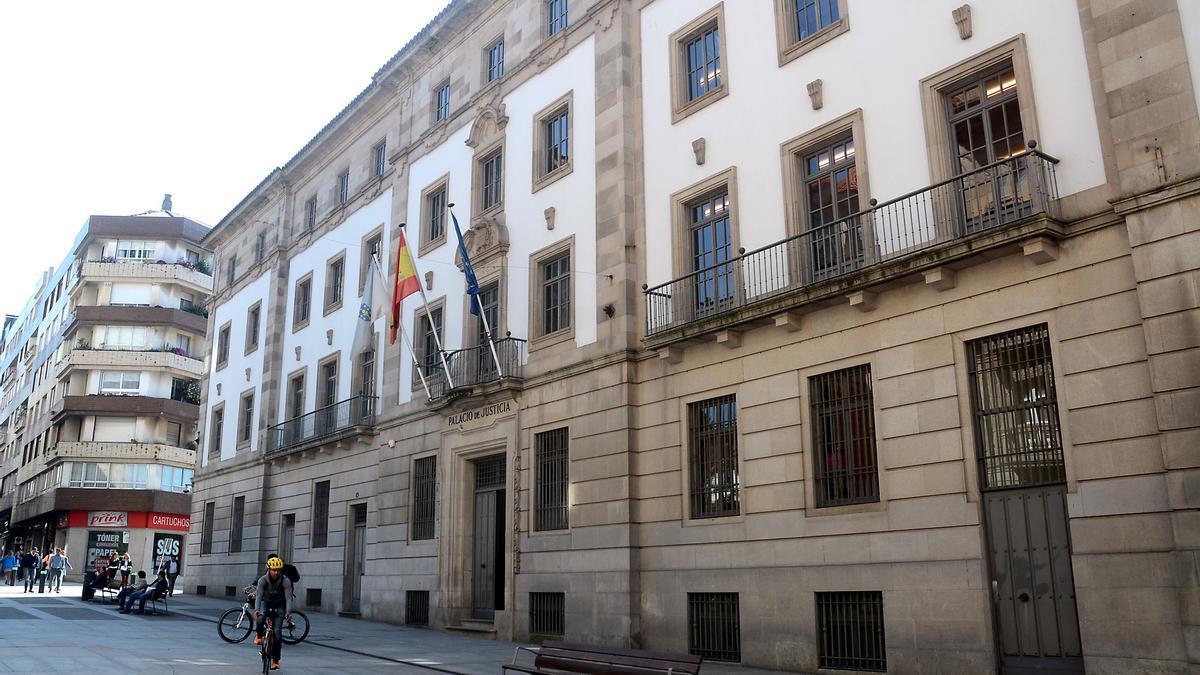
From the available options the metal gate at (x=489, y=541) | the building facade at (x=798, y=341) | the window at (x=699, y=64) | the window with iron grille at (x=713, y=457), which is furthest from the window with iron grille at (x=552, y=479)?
the window at (x=699, y=64)

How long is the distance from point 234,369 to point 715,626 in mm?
28381

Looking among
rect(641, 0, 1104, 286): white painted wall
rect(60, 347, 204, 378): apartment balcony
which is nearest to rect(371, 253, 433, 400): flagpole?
rect(641, 0, 1104, 286): white painted wall

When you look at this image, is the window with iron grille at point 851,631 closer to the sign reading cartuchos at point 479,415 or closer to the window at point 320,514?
the sign reading cartuchos at point 479,415

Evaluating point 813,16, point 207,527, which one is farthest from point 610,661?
point 207,527

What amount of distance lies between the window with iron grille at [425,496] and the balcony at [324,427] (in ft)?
10.5

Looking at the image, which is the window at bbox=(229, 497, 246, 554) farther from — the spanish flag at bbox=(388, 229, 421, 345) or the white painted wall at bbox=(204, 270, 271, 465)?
the spanish flag at bbox=(388, 229, 421, 345)

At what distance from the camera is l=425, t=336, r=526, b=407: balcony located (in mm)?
23062

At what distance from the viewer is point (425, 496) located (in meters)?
26.1

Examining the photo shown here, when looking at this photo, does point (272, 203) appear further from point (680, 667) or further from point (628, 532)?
point (680, 667)

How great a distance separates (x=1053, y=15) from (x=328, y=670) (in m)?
14.4

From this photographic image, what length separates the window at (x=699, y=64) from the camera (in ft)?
65.2

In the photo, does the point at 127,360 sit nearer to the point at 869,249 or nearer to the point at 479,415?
the point at 479,415

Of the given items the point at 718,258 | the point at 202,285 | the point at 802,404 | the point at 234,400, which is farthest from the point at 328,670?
the point at 202,285

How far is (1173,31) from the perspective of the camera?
42.5ft
